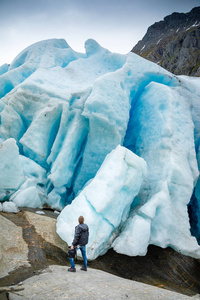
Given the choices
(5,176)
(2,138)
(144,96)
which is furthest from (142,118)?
(2,138)

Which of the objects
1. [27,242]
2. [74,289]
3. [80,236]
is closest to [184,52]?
[80,236]

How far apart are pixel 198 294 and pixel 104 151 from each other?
21.2 feet

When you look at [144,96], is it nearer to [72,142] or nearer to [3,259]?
[72,142]

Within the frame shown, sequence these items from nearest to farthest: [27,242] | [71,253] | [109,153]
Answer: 1. [71,253]
2. [27,242]
3. [109,153]

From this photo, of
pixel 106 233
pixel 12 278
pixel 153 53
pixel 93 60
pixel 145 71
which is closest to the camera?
pixel 12 278

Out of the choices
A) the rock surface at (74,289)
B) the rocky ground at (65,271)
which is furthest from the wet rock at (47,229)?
the rock surface at (74,289)

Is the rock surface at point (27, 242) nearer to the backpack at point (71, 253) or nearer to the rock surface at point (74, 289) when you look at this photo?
the rock surface at point (74, 289)

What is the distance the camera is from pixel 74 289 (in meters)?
2.97

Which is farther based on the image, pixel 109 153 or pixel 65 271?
pixel 109 153

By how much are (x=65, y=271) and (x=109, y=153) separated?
476cm

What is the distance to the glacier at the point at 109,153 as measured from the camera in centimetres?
623

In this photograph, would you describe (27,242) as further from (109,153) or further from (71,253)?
(109,153)

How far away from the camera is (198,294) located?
4711mm

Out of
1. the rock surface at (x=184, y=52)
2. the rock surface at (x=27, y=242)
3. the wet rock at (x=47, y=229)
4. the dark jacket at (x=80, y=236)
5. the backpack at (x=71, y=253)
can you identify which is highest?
the rock surface at (x=184, y=52)
